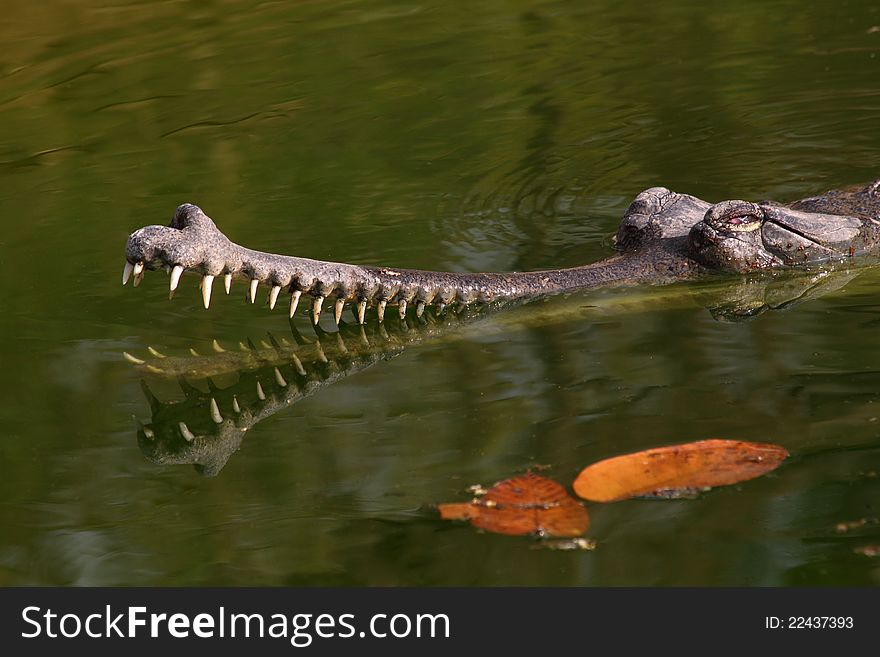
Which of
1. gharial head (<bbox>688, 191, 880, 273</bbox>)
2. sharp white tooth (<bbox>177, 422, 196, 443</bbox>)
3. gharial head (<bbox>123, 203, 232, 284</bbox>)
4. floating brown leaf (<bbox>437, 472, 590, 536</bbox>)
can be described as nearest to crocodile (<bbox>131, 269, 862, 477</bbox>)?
sharp white tooth (<bbox>177, 422, 196, 443</bbox>)

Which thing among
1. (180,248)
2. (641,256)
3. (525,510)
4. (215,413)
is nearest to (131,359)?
(215,413)

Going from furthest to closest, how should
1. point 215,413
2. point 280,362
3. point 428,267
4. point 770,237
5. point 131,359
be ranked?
1. point 428,267
2. point 770,237
3. point 131,359
4. point 280,362
5. point 215,413

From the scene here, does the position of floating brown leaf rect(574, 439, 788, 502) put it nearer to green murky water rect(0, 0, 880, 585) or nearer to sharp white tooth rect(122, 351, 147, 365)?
green murky water rect(0, 0, 880, 585)

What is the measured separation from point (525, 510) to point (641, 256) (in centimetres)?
287

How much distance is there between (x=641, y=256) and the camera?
6.91m

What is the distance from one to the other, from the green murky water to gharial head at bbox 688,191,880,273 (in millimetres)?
298

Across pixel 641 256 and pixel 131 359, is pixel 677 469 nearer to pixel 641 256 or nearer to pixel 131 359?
pixel 641 256

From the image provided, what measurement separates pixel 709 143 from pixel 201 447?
5339mm

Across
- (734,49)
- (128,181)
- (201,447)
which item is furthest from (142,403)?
(734,49)

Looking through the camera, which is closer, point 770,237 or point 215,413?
point 215,413

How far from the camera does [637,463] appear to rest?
180 inches

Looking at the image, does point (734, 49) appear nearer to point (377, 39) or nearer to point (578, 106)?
point (578, 106)

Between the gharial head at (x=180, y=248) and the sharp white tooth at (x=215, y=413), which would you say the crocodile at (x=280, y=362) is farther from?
the gharial head at (x=180, y=248)

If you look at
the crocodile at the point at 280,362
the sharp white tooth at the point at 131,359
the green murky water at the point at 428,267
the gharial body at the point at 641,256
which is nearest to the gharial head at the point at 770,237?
the gharial body at the point at 641,256
